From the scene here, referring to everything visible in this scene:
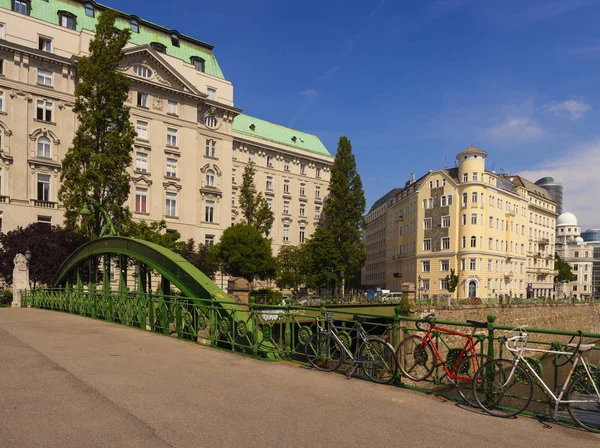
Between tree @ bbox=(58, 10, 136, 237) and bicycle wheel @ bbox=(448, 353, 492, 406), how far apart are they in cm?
2558

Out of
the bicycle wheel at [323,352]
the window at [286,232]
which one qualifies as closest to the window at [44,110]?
the window at [286,232]

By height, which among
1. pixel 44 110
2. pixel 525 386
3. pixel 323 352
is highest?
pixel 44 110

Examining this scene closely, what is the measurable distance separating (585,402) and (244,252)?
37772 mm

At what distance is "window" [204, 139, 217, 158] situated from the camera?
50.1 m

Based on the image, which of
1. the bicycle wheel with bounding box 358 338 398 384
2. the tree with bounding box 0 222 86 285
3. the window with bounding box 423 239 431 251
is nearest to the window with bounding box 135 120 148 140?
the tree with bounding box 0 222 86 285

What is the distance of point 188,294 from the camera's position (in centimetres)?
1333

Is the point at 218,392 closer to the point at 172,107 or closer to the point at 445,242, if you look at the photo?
the point at 172,107

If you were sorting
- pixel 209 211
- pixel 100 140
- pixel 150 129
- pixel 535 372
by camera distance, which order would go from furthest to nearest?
pixel 209 211
pixel 150 129
pixel 100 140
pixel 535 372

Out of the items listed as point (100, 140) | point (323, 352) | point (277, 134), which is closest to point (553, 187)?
point (277, 134)

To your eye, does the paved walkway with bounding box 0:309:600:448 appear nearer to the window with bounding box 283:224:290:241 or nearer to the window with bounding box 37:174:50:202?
the window with bounding box 37:174:50:202

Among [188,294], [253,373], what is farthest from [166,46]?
[253,373]

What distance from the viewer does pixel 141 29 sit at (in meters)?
46.1

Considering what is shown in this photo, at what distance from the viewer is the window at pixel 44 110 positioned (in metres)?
38.4

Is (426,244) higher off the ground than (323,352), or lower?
higher
